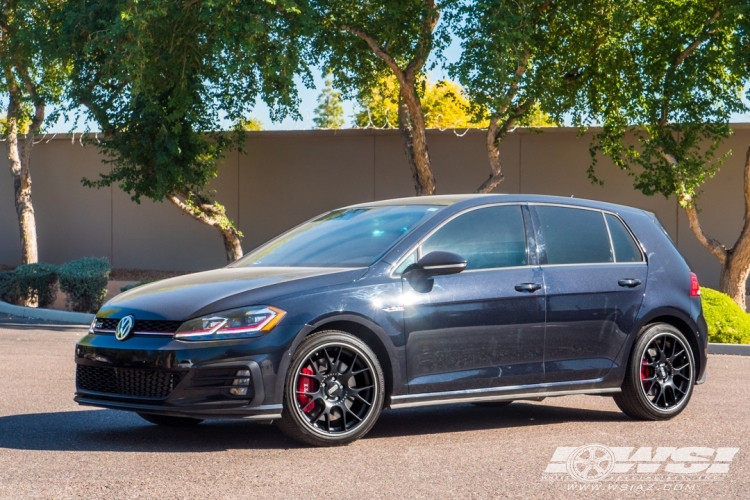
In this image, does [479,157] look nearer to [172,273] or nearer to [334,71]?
[334,71]

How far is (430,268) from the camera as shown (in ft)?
A: 24.3

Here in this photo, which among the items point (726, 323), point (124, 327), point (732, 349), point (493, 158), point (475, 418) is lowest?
point (732, 349)

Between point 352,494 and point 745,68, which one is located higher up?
point 745,68

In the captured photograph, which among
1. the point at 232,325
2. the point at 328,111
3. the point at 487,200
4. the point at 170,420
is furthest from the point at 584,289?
the point at 328,111

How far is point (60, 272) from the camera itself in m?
19.6

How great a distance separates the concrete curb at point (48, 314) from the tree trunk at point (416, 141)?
6642 mm

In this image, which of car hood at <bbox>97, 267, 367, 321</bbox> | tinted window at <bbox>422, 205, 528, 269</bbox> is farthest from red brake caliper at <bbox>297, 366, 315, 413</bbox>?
tinted window at <bbox>422, 205, 528, 269</bbox>

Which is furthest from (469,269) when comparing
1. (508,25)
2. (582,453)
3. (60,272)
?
(60,272)

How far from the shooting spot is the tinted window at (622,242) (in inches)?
339

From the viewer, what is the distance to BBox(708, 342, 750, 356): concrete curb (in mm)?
14445

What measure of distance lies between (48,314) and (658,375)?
1303cm

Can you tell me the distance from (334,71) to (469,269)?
1412cm

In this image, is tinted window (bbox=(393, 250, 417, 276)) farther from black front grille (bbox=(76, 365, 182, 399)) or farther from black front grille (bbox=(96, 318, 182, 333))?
black front grille (bbox=(76, 365, 182, 399))

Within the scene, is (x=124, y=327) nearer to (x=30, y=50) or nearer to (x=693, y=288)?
(x=693, y=288)
